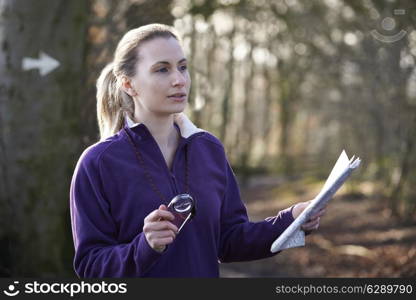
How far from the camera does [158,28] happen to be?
319 centimetres

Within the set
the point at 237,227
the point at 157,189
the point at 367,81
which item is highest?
the point at 367,81

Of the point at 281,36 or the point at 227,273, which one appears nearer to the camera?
the point at 227,273

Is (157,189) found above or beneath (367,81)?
beneath

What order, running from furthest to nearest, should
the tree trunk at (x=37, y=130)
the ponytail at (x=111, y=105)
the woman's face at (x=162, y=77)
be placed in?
1. the tree trunk at (x=37, y=130)
2. the ponytail at (x=111, y=105)
3. the woman's face at (x=162, y=77)

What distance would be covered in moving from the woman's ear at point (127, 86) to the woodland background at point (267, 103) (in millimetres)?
2721

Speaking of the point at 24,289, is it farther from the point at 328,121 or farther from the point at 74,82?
the point at 328,121

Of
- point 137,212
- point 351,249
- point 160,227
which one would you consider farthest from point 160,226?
point 351,249

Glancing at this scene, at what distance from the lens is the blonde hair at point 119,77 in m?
3.19

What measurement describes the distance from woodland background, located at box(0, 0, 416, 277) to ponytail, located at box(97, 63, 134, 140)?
2.57 m

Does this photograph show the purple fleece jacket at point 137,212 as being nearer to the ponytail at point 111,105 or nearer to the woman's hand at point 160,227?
the woman's hand at point 160,227

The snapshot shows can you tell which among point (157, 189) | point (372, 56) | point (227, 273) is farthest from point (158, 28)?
point (372, 56)

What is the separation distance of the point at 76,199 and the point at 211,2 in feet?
27.0

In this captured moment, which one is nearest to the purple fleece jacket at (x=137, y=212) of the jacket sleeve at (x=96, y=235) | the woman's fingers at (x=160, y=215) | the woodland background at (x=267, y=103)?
the jacket sleeve at (x=96, y=235)

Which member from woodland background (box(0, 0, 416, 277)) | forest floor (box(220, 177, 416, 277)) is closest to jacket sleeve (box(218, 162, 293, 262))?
woodland background (box(0, 0, 416, 277))
